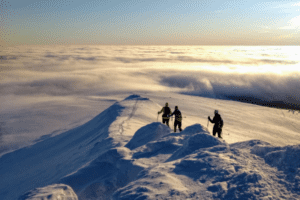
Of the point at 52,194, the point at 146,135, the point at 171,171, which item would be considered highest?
the point at 171,171

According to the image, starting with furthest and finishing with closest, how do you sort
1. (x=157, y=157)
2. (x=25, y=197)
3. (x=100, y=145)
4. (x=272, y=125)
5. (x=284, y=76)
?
(x=284, y=76), (x=272, y=125), (x=100, y=145), (x=157, y=157), (x=25, y=197)

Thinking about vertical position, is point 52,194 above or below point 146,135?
below

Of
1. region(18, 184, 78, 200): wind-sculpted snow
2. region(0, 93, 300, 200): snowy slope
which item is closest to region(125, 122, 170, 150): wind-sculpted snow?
region(0, 93, 300, 200): snowy slope

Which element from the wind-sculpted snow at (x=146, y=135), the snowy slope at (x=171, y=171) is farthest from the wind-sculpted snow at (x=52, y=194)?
the wind-sculpted snow at (x=146, y=135)

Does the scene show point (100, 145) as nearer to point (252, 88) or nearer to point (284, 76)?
point (252, 88)

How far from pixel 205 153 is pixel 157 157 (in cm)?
184

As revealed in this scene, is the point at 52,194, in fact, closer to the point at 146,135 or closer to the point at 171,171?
the point at 171,171

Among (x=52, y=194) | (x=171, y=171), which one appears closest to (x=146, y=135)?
(x=171, y=171)

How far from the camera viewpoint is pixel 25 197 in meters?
4.99

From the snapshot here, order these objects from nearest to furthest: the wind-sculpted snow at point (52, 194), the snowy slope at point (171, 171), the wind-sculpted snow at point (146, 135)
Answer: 1. the snowy slope at point (171, 171)
2. the wind-sculpted snow at point (52, 194)
3. the wind-sculpted snow at point (146, 135)

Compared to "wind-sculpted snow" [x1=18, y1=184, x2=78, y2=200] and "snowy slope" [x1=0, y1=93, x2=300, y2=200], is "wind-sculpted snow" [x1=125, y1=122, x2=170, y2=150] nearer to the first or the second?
"snowy slope" [x1=0, y1=93, x2=300, y2=200]

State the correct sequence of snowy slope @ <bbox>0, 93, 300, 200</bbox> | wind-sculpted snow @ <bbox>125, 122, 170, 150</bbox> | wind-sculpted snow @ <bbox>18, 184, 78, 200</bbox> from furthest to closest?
wind-sculpted snow @ <bbox>125, 122, 170, 150</bbox>, wind-sculpted snow @ <bbox>18, 184, 78, 200</bbox>, snowy slope @ <bbox>0, 93, 300, 200</bbox>

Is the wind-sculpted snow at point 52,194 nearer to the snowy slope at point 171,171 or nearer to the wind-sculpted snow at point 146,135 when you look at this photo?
the snowy slope at point 171,171

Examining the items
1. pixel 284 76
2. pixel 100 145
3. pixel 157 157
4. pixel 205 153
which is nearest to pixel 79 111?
pixel 100 145
